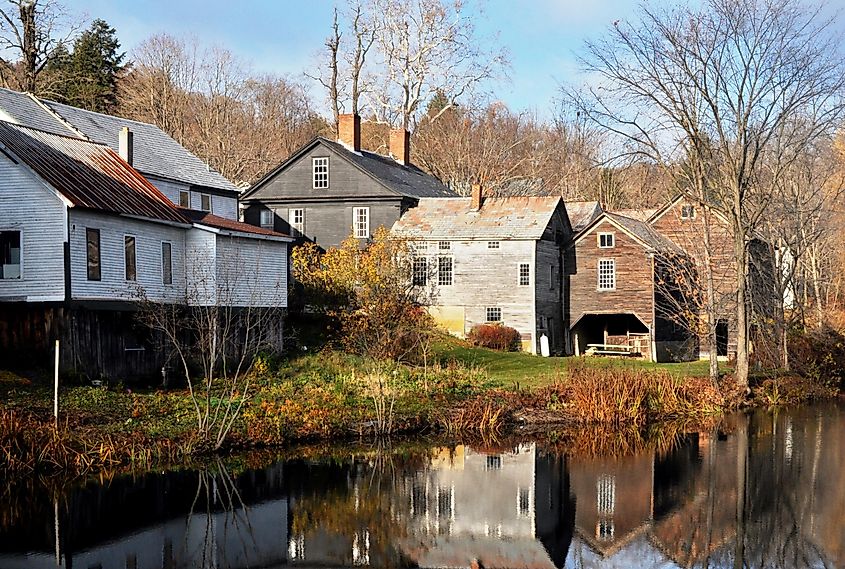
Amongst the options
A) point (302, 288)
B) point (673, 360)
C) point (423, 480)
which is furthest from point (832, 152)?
point (423, 480)

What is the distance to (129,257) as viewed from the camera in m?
31.9

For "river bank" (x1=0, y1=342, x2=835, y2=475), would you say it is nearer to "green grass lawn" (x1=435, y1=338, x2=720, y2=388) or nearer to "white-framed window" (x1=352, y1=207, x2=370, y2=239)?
"green grass lawn" (x1=435, y1=338, x2=720, y2=388)

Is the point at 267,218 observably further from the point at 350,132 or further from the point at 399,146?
the point at 399,146

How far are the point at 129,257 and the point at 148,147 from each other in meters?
14.6

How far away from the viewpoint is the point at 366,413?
27188mm

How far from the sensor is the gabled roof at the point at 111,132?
40.4m

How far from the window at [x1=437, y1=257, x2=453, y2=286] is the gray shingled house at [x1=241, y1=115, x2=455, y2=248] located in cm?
406

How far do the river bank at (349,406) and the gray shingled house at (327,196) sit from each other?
16.5 meters

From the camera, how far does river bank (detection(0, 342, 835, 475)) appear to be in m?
21.8

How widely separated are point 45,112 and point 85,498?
1057 inches

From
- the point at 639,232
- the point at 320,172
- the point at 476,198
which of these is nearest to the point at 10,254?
the point at 476,198

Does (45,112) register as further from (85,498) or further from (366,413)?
(85,498)

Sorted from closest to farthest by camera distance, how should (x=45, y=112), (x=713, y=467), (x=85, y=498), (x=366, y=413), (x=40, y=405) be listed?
1. (x=85, y=498)
2. (x=713, y=467)
3. (x=40, y=405)
4. (x=366, y=413)
5. (x=45, y=112)

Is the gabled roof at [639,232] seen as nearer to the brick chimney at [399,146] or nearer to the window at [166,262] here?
the brick chimney at [399,146]
